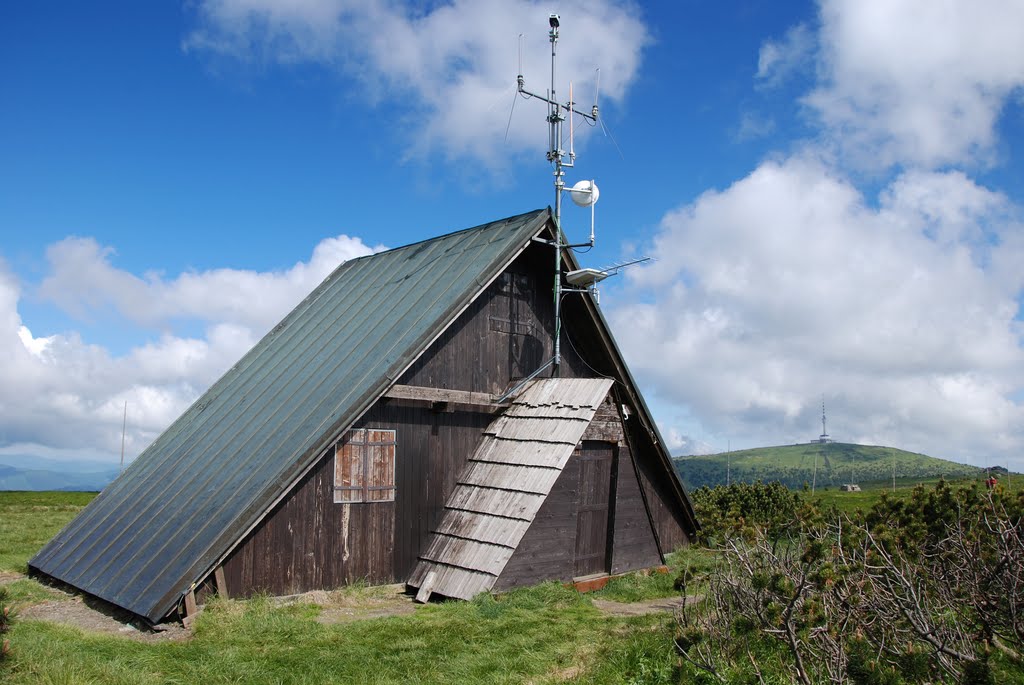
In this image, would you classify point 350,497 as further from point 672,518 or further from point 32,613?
point 672,518

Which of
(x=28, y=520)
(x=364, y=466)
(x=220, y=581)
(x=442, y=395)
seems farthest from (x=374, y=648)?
(x=28, y=520)

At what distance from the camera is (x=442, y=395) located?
1349 centimetres

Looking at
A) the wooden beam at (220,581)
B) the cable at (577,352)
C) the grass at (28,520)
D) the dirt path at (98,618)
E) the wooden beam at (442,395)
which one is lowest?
the grass at (28,520)

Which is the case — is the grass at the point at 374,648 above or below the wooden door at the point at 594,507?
below

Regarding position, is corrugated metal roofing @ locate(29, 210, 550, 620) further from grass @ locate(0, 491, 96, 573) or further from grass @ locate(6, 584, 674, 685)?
grass @ locate(0, 491, 96, 573)

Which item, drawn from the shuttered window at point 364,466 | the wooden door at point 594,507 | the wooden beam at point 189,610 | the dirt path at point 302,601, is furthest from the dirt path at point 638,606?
the wooden beam at point 189,610

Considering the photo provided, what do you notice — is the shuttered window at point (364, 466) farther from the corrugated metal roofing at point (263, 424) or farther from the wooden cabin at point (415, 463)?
the corrugated metal roofing at point (263, 424)

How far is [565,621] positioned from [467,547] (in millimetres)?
2481

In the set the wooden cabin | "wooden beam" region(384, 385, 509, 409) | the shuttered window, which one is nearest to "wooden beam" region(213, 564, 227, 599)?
the wooden cabin

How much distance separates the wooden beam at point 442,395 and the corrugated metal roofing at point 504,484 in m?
0.45

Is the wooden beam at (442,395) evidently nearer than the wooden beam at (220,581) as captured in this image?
No

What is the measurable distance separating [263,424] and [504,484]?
13.5 feet

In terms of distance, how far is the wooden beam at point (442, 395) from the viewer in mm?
12852

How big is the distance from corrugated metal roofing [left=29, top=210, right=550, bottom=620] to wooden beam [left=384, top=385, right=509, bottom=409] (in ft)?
1.88
